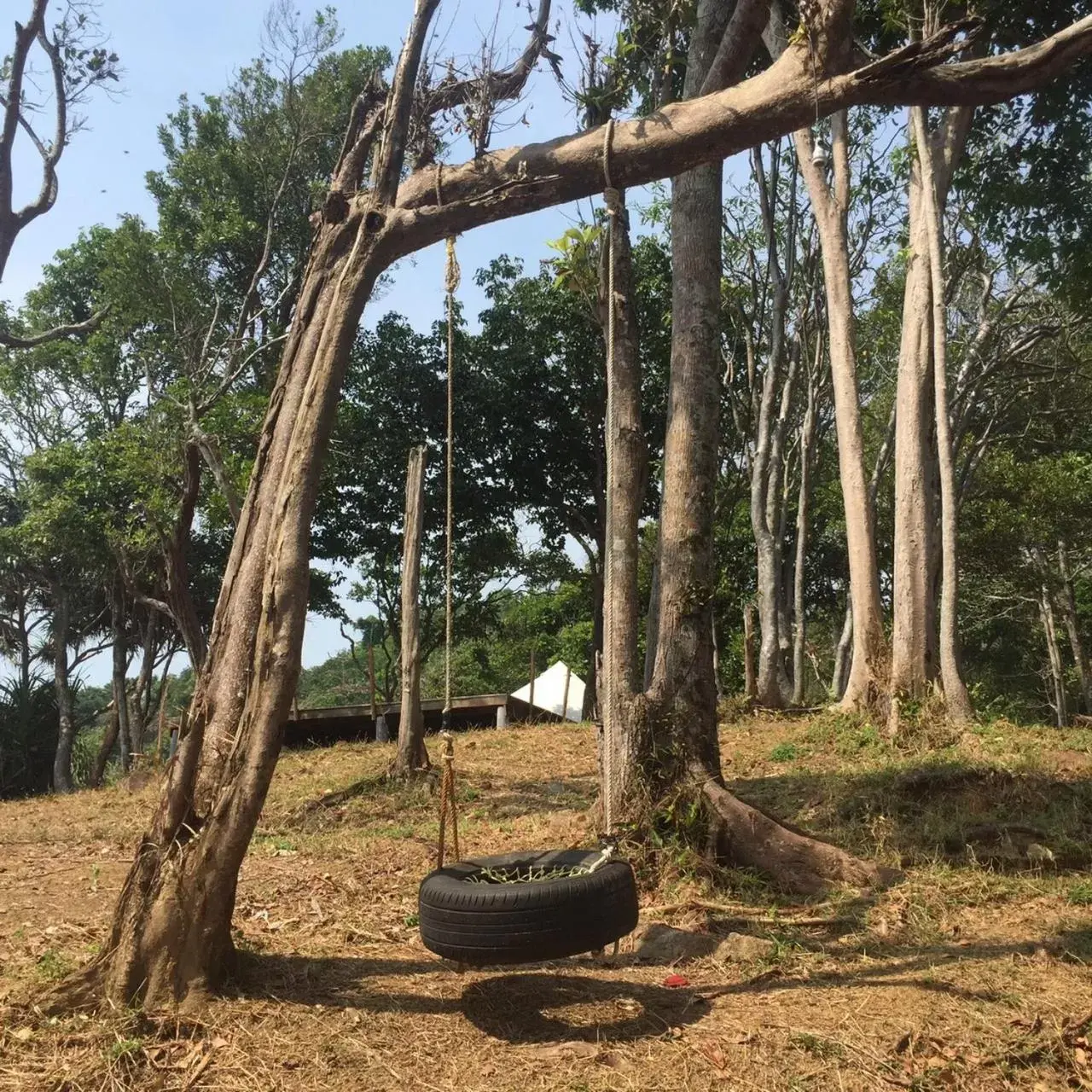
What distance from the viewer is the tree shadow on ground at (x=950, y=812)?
6.12m

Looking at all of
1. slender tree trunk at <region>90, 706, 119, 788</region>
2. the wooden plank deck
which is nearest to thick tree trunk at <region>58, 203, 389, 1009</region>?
the wooden plank deck

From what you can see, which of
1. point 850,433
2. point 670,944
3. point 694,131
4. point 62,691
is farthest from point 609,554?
point 62,691

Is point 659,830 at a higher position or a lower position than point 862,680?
lower

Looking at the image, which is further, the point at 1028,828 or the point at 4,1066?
the point at 1028,828

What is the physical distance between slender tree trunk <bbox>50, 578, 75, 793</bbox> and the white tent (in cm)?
907

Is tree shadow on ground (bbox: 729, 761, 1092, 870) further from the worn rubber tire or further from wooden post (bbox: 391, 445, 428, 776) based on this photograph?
wooden post (bbox: 391, 445, 428, 776)

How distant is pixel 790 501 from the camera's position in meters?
21.6

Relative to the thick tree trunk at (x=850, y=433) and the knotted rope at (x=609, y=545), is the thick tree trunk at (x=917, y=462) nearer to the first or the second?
the thick tree trunk at (x=850, y=433)

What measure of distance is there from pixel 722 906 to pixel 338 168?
4.46m

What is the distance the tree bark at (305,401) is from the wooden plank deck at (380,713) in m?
10.9

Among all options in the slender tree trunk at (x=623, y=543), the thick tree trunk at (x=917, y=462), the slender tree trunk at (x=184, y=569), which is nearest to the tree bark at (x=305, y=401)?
the slender tree trunk at (x=623, y=543)

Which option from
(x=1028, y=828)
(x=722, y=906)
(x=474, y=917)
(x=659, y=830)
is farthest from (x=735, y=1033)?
(x=1028, y=828)

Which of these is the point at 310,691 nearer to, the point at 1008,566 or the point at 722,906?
the point at 1008,566

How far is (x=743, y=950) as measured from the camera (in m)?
4.68
